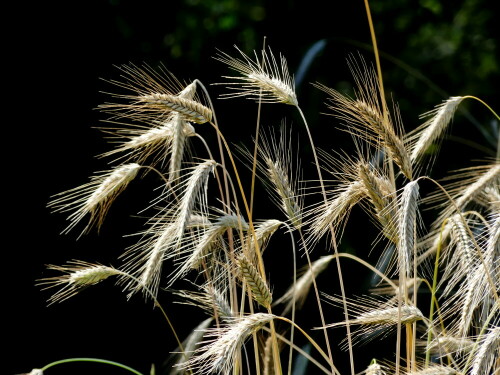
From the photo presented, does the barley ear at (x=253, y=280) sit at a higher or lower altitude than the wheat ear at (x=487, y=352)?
higher

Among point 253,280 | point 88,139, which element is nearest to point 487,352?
point 253,280

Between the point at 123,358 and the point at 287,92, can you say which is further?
the point at 123,358

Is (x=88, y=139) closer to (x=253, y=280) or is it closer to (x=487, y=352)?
(x=253, y=280)

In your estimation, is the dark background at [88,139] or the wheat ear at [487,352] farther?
the dark background at [88,139]

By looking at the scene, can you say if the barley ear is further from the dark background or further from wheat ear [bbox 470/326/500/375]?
the dark background

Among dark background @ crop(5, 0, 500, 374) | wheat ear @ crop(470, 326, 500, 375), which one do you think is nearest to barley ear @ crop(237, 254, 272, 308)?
wheat ear @ crop(470, 326, 500, 375)

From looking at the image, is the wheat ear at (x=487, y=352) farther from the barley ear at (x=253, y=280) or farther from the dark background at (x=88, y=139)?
the dark background at (x=88, y=139)

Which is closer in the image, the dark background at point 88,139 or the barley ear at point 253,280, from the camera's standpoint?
the barley ear at point 253,280

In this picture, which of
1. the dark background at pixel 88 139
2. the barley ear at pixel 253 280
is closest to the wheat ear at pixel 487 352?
the barley ear at pixel 253 280

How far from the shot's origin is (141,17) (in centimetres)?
380

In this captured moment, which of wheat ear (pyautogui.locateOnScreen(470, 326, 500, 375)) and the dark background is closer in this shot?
wheat ear (pyautogui.locateOnScreen(470, 326, 500, 375))

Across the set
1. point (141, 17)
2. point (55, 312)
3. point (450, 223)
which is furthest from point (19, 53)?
point (450, 223)

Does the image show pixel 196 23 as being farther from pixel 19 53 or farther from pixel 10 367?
pixel 10 367

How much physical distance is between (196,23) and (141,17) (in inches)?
15.4
